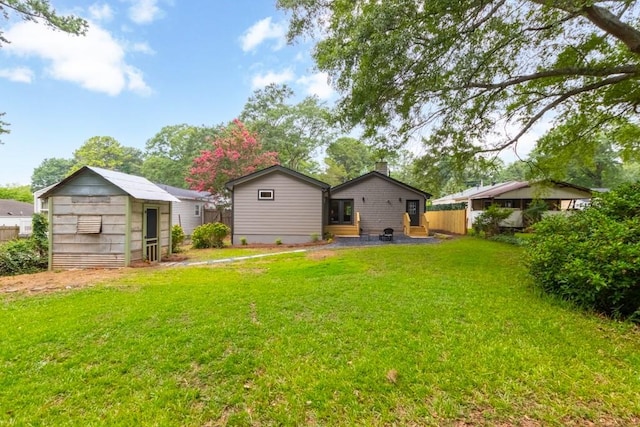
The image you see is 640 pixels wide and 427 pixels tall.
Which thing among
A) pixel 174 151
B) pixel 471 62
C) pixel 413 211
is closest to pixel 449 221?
pixel 413 211

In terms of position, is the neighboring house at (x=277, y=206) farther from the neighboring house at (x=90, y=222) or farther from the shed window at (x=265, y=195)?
the neighboring house at (x=90, y=222)

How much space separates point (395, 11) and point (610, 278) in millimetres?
5964

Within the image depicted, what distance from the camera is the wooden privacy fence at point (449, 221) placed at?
17562mm

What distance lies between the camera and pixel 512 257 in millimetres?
8594

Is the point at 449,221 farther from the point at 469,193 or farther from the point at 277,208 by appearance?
the point at 277,208

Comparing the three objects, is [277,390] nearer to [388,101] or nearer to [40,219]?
[388,101]

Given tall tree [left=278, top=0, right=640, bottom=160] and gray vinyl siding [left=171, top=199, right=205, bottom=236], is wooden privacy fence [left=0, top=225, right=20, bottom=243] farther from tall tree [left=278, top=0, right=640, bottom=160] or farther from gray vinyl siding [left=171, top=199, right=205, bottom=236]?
tall tree [left=278, top=0, right=640, bottom=160]

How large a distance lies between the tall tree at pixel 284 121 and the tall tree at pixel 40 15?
18.3 metres

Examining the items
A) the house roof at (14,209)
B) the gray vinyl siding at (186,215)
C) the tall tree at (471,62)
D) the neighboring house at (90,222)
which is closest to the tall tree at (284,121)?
the gray vinyl siding at (186,215)

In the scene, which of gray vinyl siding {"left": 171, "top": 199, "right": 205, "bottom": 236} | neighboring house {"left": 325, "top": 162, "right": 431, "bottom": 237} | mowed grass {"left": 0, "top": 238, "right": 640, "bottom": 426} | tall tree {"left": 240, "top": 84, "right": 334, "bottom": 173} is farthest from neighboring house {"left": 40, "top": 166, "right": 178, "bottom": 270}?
tall tree {"left": 240, "top": 84, "right": 334, "bottom": 173}

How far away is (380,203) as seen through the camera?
1753 cm

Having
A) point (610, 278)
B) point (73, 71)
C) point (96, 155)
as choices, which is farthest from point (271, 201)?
point (96, 155)

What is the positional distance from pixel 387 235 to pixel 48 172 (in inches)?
2483

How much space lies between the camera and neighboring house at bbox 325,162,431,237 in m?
17.4
